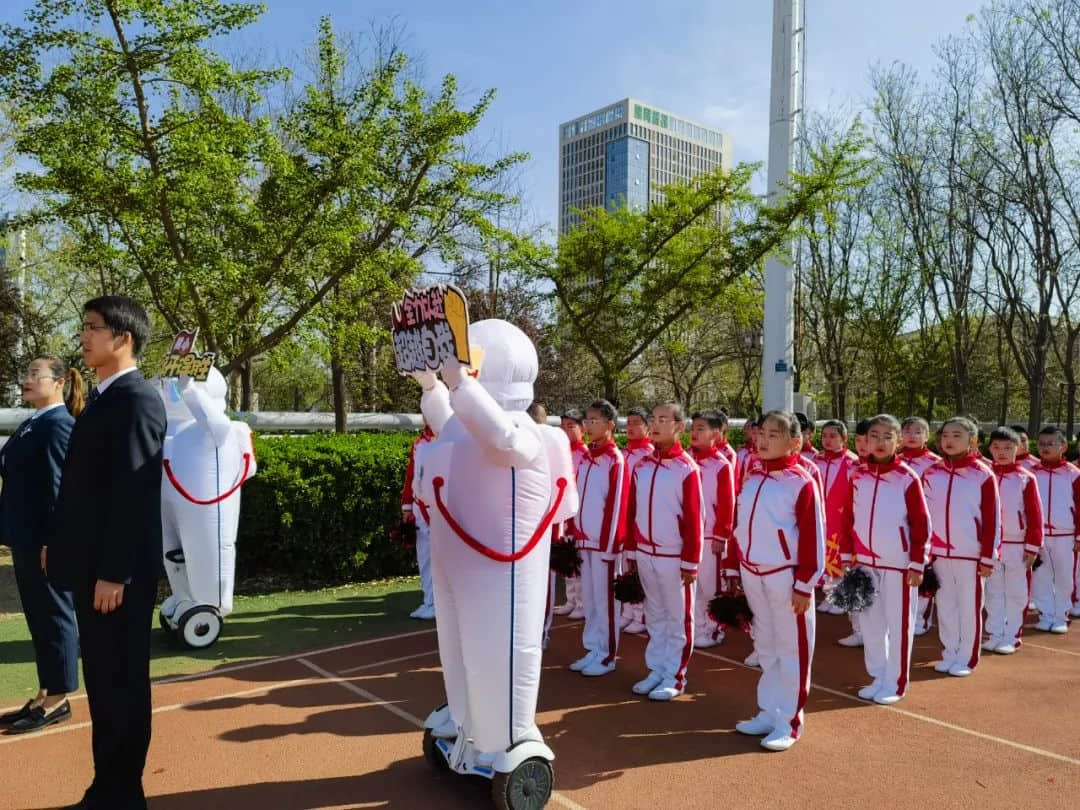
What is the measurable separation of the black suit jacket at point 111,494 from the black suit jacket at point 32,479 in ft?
4.50

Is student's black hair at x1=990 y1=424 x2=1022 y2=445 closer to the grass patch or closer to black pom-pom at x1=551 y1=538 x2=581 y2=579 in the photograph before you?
black pom-pom at x1=551 y1=538 x2=581 y2=579

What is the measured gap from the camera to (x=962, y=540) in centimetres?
659

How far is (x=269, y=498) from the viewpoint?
8.73 meters

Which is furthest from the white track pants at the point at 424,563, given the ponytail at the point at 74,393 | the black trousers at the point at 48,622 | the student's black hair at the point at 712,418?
the black trousers at the point at 48,622

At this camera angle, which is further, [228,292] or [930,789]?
[228,292]

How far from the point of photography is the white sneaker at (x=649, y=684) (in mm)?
5859

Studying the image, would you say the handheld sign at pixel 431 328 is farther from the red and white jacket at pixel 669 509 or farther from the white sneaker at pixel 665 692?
the white sneaker at pixel 665 692

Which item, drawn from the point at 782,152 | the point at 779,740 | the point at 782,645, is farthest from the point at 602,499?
the point at 782,152

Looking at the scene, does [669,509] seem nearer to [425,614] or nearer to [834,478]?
[834,478]

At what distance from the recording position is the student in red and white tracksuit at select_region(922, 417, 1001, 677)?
6.51 metres

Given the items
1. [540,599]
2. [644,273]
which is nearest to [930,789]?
[540,599]

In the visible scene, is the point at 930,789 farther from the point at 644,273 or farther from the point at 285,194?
the point at 644,273

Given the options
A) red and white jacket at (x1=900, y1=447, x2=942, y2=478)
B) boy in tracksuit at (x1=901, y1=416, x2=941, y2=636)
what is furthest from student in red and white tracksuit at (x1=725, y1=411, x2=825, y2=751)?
red and white jacket at (x1=900, y1=447, x2=942, y2=478)

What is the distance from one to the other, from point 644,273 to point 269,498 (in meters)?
9.76
